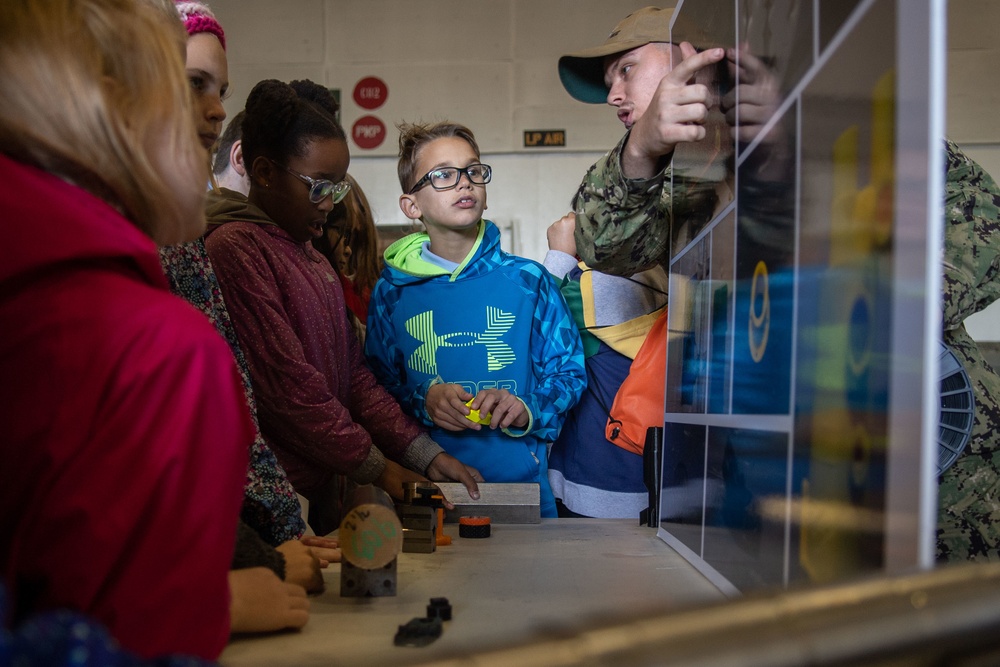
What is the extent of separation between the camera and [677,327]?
4.24ft

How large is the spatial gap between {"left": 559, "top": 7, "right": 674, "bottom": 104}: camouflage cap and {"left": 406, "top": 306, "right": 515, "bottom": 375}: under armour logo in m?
0.54

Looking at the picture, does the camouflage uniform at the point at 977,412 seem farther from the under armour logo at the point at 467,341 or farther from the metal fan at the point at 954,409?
the under armour logo at the point at 467,341

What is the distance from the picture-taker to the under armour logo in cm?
200

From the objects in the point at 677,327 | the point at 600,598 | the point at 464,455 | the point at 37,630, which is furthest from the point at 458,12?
the point at 37,630

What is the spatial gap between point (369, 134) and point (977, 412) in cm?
404

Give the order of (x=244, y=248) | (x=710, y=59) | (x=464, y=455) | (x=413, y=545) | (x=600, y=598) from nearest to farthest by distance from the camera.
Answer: (x=600, y=598) → (x=710, y=59) → (x=413, y=545) → (x=244, y=248) → (x=464, y=455)

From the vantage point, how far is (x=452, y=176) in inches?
83.4

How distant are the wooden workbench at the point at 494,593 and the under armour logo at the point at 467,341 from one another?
2.19ft

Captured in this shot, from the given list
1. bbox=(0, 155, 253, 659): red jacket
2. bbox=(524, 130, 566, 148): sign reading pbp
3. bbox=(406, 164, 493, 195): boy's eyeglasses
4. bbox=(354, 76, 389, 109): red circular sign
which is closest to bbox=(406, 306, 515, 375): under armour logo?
bbox=(406, 164, 493, 195): boy's eyeglasses

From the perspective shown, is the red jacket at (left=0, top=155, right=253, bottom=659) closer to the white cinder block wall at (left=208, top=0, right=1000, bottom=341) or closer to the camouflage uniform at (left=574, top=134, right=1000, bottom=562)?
the camouflage uniform at (left=574, top=134, right=1000, bottom=562)

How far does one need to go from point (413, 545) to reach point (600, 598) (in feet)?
1.30

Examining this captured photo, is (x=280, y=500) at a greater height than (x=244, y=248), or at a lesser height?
lesser

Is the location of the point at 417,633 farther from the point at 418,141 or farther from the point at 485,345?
the point at 418,141

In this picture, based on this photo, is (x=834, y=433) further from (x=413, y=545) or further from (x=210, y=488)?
(x=413, y=545)
